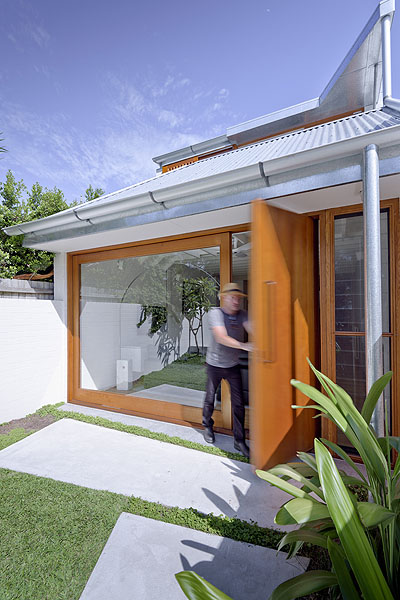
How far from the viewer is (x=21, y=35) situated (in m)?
4.10

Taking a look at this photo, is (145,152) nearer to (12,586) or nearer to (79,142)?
(79,142)

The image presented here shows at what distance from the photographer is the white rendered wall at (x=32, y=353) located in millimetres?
3982

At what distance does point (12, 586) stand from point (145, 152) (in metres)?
7.70

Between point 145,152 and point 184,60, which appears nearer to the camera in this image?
point 184,60

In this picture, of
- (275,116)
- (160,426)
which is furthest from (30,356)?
(275,116)

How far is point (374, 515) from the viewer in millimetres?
1104

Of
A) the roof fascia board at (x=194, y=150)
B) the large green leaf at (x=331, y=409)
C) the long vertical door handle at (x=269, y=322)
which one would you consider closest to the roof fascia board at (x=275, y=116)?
the roof fascia board at (x=194, y=150)

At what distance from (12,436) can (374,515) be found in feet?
12.5

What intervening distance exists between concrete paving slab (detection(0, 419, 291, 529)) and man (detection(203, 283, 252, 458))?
336 mm

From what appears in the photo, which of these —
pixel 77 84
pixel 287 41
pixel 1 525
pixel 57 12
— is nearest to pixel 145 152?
pixel 77 84

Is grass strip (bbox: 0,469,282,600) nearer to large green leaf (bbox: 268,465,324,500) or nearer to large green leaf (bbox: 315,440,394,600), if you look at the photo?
large green leaf (bbox: 268,465,324,500)

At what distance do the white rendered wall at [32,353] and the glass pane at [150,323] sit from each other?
0.36 meters

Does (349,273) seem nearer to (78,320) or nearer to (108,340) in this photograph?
(108,340)

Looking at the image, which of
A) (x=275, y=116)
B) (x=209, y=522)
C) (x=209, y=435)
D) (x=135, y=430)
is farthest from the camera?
→ (x=275, y=116)
